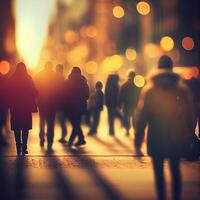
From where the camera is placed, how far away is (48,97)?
15820mm

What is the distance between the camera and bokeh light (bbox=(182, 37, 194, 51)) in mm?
77000

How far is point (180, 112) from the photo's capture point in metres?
8.10

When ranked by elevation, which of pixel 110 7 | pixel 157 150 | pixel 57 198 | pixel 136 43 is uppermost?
pixel 110 7

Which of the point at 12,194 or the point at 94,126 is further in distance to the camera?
the point at 94,126

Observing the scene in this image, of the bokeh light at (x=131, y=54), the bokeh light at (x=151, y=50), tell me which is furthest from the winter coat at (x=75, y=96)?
the bokeh light at (x=131, y=54)

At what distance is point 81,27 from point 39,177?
172363mm

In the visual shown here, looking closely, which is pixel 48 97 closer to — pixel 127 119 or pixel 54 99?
pixel 54 99

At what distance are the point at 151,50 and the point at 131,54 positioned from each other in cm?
1772

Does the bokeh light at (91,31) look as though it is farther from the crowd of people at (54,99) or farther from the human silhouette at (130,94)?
the human silhouette at (130,94)

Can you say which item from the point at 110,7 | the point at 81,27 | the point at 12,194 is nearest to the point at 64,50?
the point at 81,27

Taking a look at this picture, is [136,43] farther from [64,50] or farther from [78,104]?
[78,104]

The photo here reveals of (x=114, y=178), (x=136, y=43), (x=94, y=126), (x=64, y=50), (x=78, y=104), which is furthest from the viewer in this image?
(x=64, y=50)

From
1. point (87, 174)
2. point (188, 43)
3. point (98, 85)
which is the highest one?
point (188, 43)

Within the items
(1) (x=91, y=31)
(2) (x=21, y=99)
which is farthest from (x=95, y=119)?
(1) (x=91, y=31)
